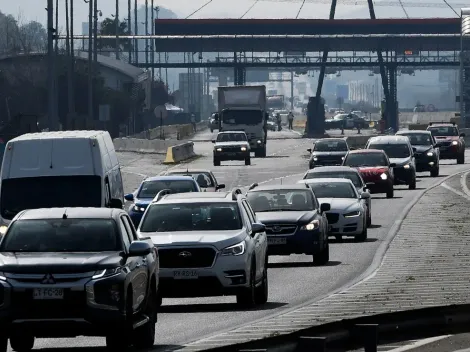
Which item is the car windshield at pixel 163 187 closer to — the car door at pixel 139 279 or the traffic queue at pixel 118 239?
the traffic queue at pixel 118 239

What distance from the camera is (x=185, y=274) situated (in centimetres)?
1941

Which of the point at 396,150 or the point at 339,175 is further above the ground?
the point at 339,175

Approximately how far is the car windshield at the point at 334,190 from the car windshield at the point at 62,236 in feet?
61.0

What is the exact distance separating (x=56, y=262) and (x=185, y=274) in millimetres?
5156

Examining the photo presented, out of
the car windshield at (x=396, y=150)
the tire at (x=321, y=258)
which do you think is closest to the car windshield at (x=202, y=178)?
the car windshield at (x=396, y=150)

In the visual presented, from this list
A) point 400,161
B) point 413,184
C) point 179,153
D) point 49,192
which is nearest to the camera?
point 49,192

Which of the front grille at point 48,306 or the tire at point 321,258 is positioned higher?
the front grille at point 48,306

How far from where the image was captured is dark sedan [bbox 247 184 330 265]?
26.5 metres

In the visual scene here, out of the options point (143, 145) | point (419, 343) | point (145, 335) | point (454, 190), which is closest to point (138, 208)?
point (454, 190)

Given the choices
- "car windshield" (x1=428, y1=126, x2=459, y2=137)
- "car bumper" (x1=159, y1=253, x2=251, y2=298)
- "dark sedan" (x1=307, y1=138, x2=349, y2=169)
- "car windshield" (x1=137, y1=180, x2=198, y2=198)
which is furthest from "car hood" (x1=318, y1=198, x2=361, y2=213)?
"car windshield" (x1=428, y1=126, x2=459, y2=137)

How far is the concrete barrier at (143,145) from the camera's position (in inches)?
3625

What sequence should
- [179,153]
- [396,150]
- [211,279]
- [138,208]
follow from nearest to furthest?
[211,279] → [138,208] → [396,150] → [179,153]

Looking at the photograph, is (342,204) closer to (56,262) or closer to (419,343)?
(419,343)

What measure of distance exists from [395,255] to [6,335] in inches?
520
